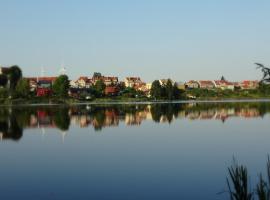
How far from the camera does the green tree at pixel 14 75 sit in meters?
109

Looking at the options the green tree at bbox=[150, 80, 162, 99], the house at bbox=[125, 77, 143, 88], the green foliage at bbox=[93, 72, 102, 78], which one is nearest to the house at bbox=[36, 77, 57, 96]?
the green foliage at bbox=[93, 72, 102, 78]

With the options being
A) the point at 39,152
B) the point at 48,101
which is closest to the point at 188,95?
the point at 48,101

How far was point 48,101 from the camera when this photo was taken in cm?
10950

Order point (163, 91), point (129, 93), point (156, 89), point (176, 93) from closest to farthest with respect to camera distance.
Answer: point (156, 89)
point (163, 91)
point (176, 93)
point (129, 93)

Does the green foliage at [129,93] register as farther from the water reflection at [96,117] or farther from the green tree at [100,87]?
the water reflection at [96,117]

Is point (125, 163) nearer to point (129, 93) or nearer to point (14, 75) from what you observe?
point (14, 75)

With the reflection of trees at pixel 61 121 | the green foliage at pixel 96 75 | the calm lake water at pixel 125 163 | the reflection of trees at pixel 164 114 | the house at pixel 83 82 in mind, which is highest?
the green foliage at pixel 96 75

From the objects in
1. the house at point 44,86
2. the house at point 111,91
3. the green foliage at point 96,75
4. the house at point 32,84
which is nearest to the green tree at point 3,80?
the house at point 32,84

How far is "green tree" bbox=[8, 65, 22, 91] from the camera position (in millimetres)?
108887

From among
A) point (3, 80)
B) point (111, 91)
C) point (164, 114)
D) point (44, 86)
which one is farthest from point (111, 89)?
point (164, 114)

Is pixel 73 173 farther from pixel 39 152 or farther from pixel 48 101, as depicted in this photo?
pixel 48 101

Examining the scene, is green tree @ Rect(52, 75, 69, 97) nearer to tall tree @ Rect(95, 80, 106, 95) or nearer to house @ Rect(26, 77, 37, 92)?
house @ Rect(26, 77, 37, 92)

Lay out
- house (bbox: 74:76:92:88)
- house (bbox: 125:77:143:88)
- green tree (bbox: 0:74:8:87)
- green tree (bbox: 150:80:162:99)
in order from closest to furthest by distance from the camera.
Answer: green tree (bbox: 0:74:8:87) → green tree (bbox: 150:80:162:99) → house (bbox: 74:76:92:88) → house (bbox: 125:77:143:88)

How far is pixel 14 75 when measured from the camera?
111 metres
